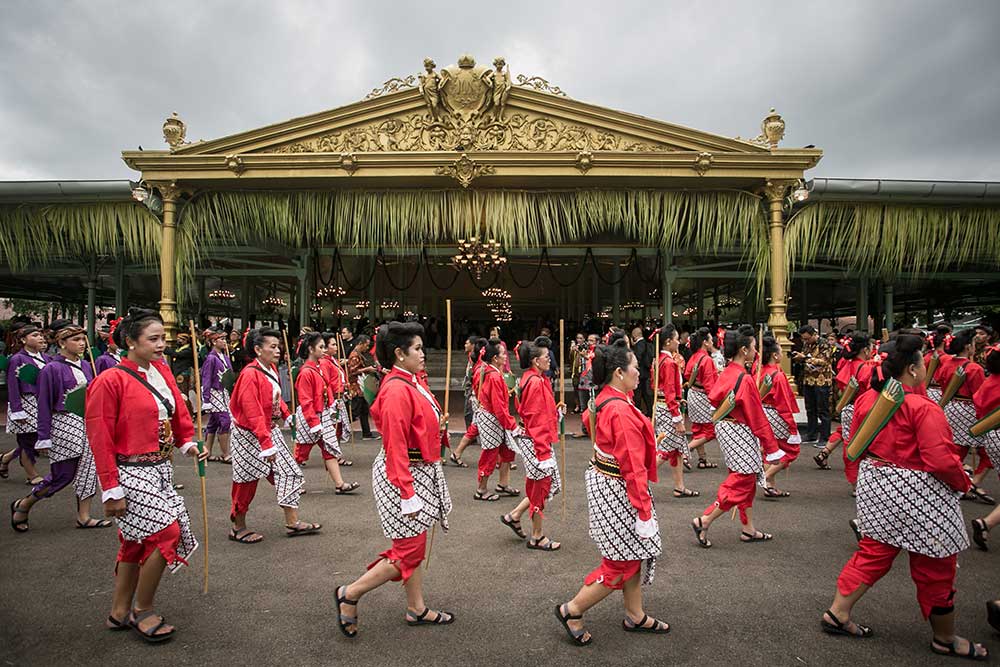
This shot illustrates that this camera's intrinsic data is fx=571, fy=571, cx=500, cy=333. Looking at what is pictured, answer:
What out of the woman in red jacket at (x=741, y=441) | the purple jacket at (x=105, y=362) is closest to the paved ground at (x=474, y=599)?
the woman in red jacket at (x=741, y=441)

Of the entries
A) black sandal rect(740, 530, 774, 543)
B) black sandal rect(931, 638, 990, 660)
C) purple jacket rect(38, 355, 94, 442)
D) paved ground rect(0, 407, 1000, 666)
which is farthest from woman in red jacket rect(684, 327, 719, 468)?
purple jacket rect(38, 355, 94, 442)

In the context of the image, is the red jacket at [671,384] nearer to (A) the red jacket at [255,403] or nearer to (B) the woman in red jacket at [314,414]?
(B) the woman in red jacket at [314,414]

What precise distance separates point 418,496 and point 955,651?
2978 mm

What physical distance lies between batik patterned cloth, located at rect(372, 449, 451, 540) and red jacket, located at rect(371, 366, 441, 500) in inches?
3.4

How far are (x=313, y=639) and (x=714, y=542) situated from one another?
332 cm

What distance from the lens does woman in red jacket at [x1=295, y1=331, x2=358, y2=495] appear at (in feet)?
20.1

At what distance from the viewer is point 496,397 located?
602 cm

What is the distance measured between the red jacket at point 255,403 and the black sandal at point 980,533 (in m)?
5.72

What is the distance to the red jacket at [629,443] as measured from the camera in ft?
9.96

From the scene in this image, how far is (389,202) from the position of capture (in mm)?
10109

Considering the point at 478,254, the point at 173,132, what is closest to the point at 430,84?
the point at 478,254

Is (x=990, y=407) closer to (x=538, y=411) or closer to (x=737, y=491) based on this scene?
(x=737, y=491)

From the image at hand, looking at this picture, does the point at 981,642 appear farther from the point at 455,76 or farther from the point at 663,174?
the point at 455,76

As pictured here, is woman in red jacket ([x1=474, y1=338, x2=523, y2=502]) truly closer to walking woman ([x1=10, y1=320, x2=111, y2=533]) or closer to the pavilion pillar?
walking woman ([x1=10, y1=320, x2=111, y2=533])
